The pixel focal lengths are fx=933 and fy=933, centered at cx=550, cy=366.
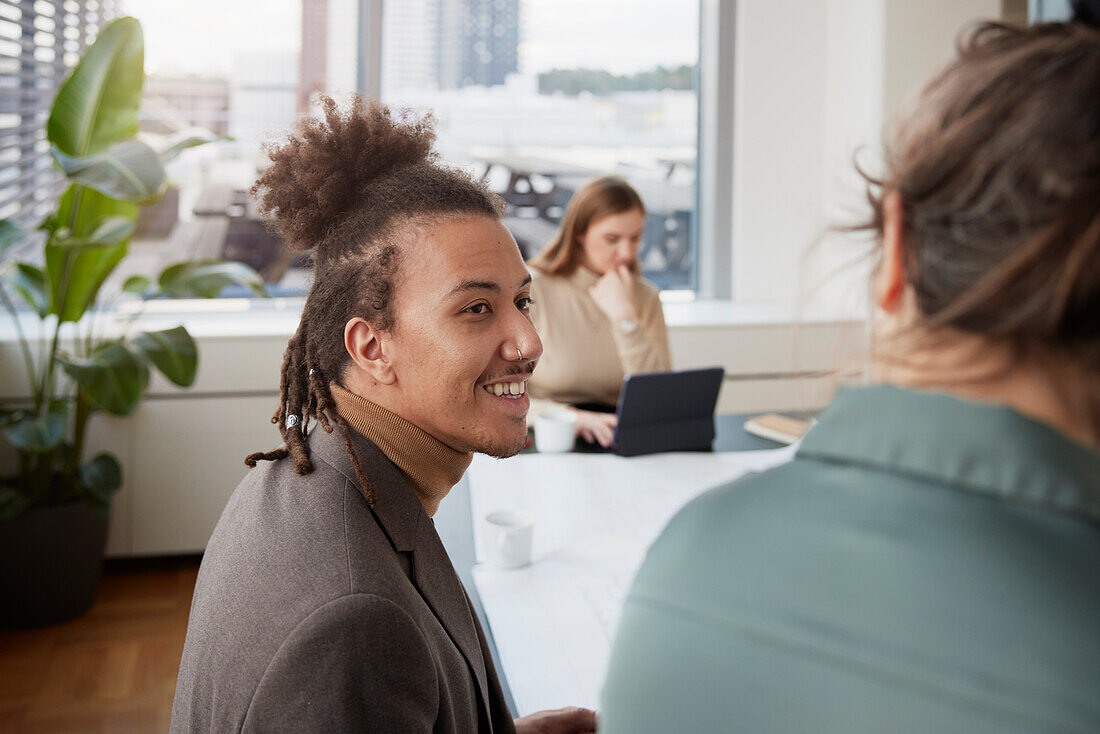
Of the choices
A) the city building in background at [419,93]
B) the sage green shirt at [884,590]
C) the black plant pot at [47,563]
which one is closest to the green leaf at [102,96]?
the city building in background at [419,93]

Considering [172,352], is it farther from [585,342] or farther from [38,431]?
[585,342]

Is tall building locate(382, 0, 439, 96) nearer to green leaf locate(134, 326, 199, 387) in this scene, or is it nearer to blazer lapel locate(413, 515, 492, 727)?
green leaf locate(134, 326, 199, 387)

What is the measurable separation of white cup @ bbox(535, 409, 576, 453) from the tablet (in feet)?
0.36

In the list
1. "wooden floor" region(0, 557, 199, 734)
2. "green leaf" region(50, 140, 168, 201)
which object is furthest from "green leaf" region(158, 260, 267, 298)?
"wooden floor" region(0, 557, 199, 734)

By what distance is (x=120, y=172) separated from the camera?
2371mm

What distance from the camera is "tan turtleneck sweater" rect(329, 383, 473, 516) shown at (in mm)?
1051

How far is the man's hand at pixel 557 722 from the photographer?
102 centimetres

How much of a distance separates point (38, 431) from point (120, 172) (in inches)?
32.9

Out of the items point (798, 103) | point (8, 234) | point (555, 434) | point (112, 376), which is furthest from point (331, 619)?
point (798, 103)

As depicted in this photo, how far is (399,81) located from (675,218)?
142 cm

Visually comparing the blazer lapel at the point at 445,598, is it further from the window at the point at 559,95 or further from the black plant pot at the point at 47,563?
the window at the point at 559,95

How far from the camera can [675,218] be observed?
447 cm

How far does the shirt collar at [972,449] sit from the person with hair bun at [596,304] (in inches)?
88.4

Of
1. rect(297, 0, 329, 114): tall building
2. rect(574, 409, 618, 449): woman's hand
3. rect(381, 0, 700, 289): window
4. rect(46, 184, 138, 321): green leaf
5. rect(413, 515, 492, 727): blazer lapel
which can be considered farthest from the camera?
rect(381, 0, 700, 289): window
